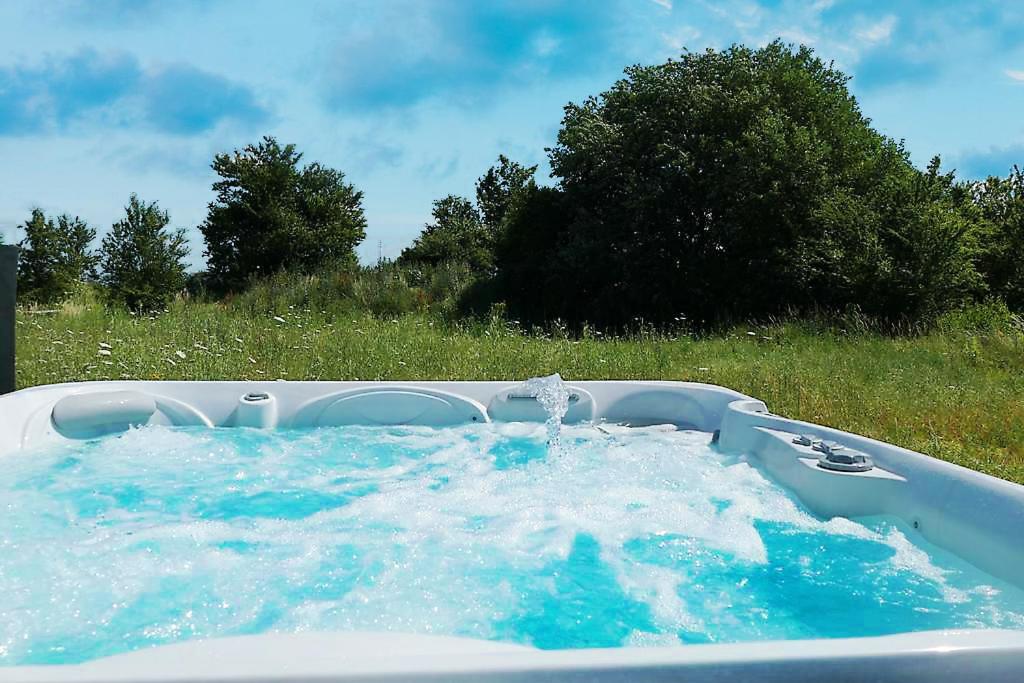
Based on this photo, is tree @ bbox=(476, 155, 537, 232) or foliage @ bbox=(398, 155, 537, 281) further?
tree @ bbox=(476, 155, 537, 232)

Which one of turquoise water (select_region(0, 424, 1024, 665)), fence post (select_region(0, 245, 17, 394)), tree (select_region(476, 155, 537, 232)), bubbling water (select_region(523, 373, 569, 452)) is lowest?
turquoise water (select_region(0, 424, 1024, 665))

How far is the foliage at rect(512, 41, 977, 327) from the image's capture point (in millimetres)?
8984

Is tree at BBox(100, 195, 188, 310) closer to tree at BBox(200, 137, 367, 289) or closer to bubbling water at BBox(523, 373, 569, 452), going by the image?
tree at BBox(200, 137, 367, 289)

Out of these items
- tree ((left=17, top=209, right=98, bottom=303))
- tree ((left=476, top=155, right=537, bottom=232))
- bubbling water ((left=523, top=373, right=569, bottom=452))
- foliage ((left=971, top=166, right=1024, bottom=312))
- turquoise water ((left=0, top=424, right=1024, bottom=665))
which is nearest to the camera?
turquoise water ((left=0, top=424, right=1024, bottom=665))

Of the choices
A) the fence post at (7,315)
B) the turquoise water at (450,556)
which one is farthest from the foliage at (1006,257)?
the fence post at (7,315)

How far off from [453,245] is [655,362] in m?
13.1

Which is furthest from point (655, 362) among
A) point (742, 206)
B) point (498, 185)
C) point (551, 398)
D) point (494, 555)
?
point (498, 185)

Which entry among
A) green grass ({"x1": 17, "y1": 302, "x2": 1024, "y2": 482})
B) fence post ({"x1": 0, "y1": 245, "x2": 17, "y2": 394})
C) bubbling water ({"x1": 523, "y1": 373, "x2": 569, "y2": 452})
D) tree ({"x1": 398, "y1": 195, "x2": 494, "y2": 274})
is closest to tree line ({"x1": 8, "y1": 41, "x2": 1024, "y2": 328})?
green grass ({"x1": 17, "y1": 302, "x2": 1024, "y2": 482})

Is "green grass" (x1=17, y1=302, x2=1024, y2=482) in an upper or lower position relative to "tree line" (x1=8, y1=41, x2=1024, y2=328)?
lower

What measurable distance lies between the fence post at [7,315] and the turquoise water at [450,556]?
0.78 meters

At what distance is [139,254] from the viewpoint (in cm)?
1388

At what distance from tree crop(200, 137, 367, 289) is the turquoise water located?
15.2m

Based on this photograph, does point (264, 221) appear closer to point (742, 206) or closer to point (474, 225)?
point (474, 225)

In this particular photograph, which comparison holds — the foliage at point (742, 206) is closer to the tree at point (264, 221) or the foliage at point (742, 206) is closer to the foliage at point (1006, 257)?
the foliage at point (1006, 257)
